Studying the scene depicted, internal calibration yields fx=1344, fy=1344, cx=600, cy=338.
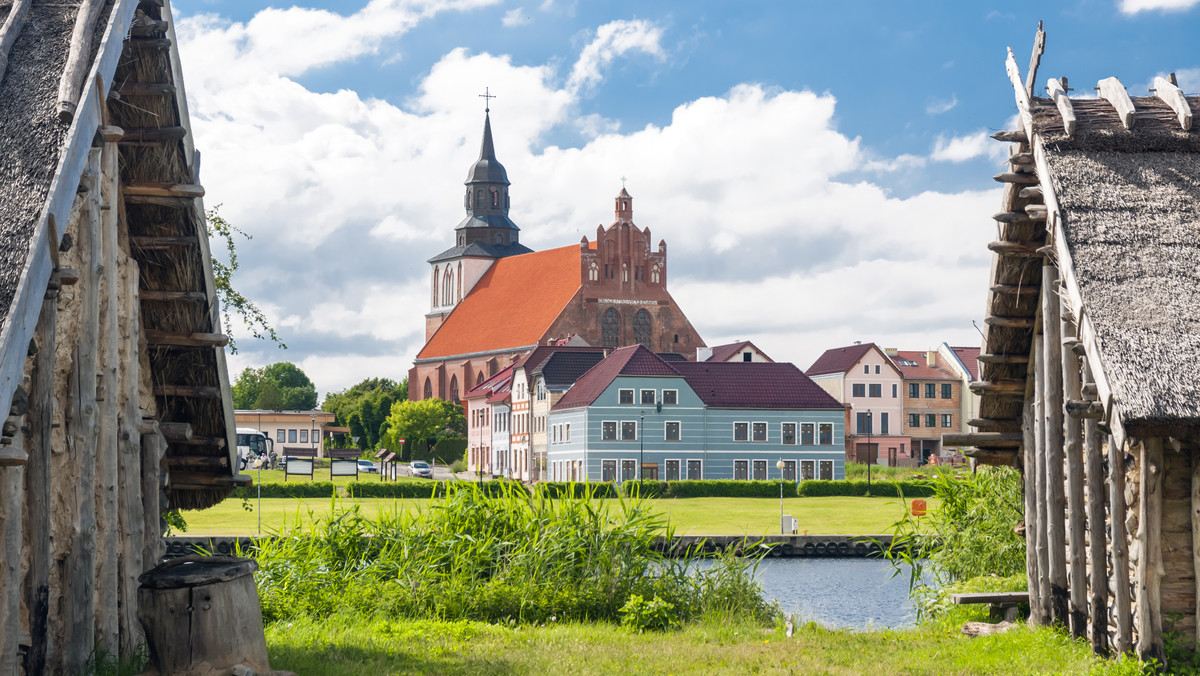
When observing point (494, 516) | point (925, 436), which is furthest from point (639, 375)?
point (494, 516)

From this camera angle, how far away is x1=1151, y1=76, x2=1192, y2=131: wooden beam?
36.4 ft

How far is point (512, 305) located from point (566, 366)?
28.7 m

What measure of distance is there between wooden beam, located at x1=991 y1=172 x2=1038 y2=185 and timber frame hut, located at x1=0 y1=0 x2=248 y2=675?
6.60 metres

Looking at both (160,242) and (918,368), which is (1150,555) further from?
(918,368)

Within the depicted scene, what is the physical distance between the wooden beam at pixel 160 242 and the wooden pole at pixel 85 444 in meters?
1.60

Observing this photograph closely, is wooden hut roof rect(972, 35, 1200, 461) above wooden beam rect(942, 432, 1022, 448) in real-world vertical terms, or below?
above

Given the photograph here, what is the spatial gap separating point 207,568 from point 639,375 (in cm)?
6238

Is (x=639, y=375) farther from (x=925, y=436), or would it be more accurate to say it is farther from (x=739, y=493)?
(x=925, y=436)

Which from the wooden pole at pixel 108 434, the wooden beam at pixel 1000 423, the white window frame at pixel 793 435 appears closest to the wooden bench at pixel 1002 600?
the wooden beam at pixel 1000 423

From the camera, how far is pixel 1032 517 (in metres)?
12.7

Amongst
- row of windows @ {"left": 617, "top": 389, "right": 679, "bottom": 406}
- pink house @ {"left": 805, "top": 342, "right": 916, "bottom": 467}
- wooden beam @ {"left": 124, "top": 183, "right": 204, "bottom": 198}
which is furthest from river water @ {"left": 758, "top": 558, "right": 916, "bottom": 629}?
pink house @ {"left": 805, "top": 342, "right": 916, "bottom": 467}

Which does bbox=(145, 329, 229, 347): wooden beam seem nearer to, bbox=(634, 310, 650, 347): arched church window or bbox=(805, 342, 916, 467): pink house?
bbox=(805, 342, 916, 467): pink house

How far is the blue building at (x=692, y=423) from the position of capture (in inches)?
2741

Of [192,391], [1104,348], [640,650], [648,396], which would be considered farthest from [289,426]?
[1104,348]
